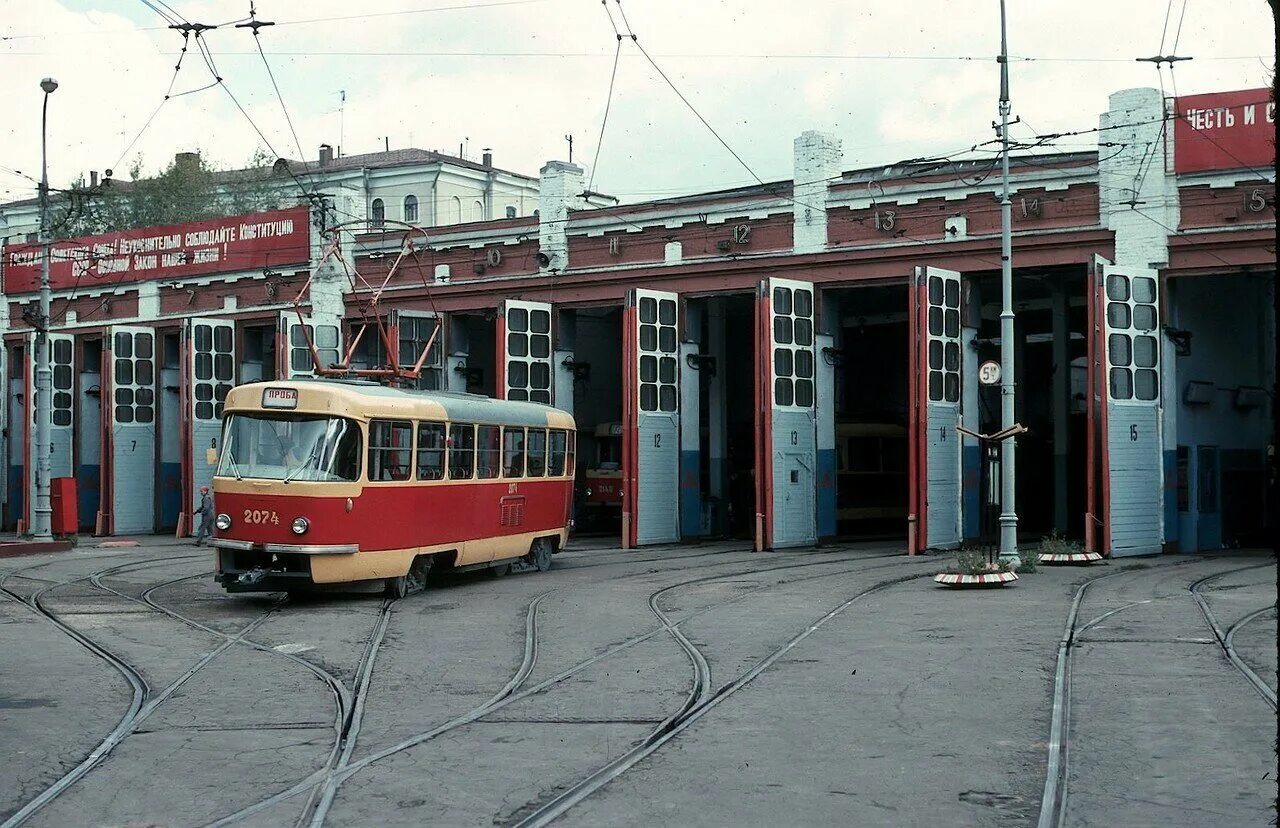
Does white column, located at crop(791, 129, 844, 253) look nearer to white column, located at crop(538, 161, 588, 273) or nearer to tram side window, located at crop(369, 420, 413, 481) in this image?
white column, located at crop(538, 161, 588, 273)

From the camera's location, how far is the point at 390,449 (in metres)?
18.7

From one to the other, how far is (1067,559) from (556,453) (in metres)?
8.80

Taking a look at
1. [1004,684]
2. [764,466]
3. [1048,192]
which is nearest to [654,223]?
[764,466]

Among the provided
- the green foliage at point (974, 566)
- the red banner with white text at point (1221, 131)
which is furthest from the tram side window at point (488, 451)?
the red banner with white text at point (1221, 131)

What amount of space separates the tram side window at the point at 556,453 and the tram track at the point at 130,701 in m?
6.80

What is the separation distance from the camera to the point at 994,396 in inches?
1315

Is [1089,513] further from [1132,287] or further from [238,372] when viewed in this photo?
[238,372]

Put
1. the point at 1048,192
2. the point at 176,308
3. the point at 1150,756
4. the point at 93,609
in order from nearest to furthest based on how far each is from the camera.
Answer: the point at 1150,756 → the point at 93,609 → the point at 1048,192 → the point at 176,308

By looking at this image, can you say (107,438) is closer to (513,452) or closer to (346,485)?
(513,452)

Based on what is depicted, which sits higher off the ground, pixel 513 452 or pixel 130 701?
pixel 513 452

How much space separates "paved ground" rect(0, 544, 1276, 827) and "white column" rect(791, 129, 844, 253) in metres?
12.8

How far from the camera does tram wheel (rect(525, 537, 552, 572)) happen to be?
2391cm

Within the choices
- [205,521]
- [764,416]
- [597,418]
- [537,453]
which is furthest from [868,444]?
[205,521]

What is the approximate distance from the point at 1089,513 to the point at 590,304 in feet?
42.7
